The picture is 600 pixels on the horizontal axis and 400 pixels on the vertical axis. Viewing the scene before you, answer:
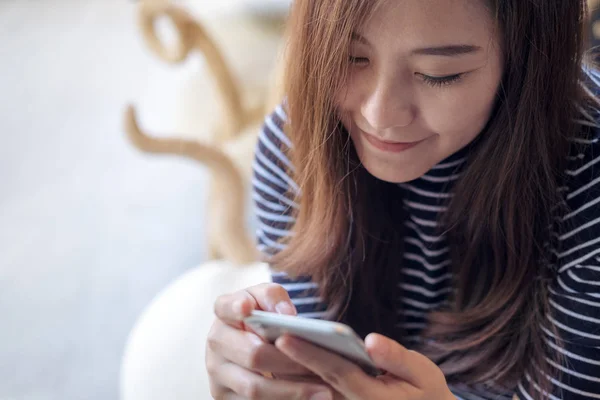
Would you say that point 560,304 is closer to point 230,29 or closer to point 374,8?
point 374,8

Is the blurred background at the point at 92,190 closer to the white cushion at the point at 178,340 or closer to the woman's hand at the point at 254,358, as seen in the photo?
the white cushion at the point at 178,340

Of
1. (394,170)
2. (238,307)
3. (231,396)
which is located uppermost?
(394,170)

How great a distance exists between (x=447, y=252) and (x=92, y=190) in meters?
1.31

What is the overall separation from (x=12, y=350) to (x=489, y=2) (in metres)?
1.30

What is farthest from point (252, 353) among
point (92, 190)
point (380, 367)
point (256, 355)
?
point (92, 190)

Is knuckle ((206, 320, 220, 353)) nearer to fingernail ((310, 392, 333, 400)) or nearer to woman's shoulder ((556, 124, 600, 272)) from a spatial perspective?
fingernail ((310, 392, 333, 400))

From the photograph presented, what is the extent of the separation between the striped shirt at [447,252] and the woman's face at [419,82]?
9cm

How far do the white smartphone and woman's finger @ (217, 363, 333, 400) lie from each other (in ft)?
0.17

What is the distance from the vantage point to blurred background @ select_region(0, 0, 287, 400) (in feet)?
4.62

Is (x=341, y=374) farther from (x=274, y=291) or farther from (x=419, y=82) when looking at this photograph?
(x=419, y=82)

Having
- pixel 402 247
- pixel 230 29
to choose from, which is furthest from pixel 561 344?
pixel 230 29

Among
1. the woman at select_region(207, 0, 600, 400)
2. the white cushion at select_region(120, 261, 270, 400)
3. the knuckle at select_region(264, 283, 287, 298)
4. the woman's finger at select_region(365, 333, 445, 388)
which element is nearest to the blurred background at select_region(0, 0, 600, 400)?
the white cushion at select_region(120, 261, 270, 400)

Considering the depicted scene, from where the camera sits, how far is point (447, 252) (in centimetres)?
77

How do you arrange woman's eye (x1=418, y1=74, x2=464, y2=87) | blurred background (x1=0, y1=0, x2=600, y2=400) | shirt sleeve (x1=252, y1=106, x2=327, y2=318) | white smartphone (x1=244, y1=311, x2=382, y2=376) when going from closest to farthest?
white smartphone (x1=244, y1=311, x2=382, y2=376), woman's eye (x1=418, y1=74, x2=464, y2=87), shirt sleeve (x1=252, y1=106, x2=327, y2=318), blurred background (x1=0, y1=0, x2=600, y2=400)
